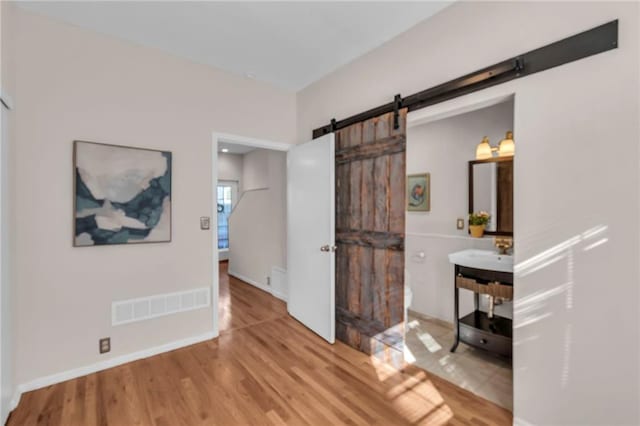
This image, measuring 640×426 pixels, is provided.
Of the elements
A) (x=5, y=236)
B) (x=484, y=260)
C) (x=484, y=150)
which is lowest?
(x=484, y=260)

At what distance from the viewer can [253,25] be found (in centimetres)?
235

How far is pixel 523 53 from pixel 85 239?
3.41 meters

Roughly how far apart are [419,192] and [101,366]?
3.68 metres

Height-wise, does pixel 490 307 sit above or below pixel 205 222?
below

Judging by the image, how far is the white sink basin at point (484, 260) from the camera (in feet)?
8.00

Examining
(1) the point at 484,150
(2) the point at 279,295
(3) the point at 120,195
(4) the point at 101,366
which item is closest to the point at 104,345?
(4) the point at 101,366

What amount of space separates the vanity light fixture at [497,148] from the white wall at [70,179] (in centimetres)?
264

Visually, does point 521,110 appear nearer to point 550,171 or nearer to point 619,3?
point 550,171

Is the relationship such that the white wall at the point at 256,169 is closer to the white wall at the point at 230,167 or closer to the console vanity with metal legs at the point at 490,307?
the white wall at the point at 230,167

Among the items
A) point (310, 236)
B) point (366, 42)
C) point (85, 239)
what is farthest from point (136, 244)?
point (366, 42)

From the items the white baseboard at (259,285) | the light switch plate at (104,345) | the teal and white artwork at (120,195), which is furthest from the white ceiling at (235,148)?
the light switch plate at (104,345)

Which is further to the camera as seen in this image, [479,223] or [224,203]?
[224,203]

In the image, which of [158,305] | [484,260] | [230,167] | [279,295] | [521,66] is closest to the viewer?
[521,66]

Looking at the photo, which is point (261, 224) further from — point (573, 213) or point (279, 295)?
point (573, 213)
